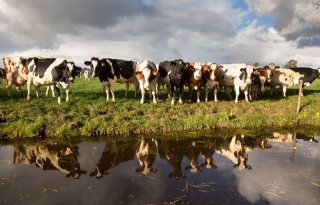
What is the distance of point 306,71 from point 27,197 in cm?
2497

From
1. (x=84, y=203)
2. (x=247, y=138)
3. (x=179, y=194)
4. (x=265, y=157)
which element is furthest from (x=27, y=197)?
(x=247, y=138)

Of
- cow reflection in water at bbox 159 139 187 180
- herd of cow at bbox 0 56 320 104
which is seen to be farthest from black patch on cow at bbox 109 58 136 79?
cow reflection in water at bbox 159 139 187 180

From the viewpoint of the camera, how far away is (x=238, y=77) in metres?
21.9

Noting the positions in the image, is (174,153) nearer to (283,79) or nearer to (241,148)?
(241,148)

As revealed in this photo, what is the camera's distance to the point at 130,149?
13.0 m

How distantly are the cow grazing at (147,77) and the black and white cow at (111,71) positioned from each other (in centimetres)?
132

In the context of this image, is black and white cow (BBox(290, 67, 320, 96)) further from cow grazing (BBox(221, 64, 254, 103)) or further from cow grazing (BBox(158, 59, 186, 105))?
cow grazing (BBox(158, 59, 186, 105))

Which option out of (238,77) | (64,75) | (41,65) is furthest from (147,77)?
(41,65)

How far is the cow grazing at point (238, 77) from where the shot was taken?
21469mm

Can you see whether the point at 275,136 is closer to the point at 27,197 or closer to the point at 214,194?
the point at 214,194

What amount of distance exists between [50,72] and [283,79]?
16.4 meters

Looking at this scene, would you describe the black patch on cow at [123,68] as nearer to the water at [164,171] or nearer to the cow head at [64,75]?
the cow head at [64,75]

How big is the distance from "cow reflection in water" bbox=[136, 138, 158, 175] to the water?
0.03 m

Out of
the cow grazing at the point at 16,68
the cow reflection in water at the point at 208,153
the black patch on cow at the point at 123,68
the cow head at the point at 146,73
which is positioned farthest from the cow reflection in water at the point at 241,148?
the cow grazing at the point at 16,68
